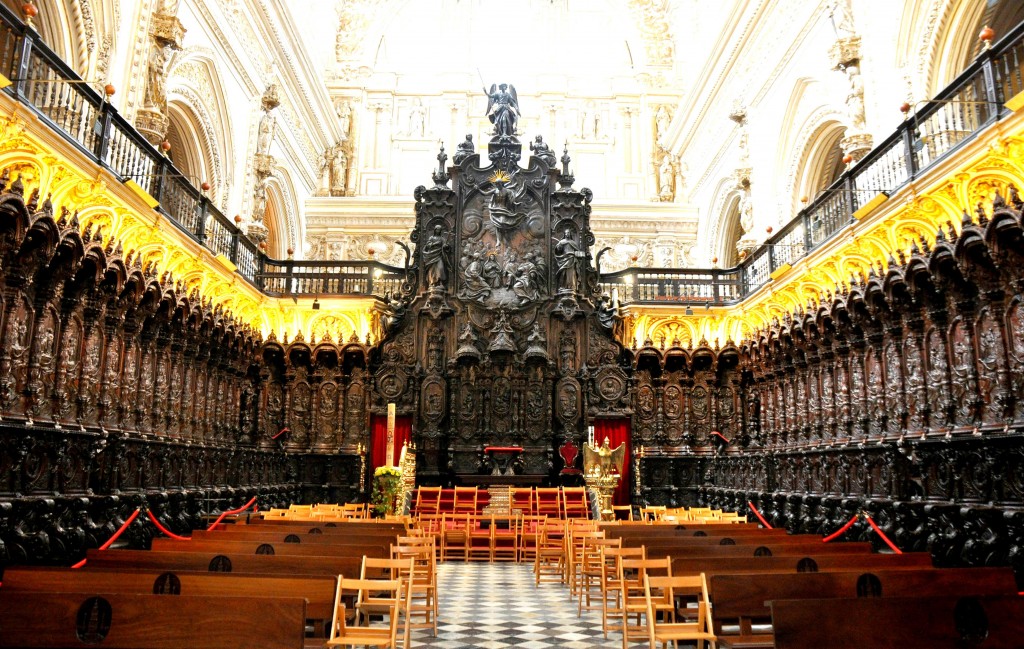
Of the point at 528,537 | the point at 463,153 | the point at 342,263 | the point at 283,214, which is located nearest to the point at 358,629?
the point at 528,537

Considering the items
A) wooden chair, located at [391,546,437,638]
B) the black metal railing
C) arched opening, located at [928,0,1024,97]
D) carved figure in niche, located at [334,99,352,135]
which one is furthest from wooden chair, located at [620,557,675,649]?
carved figure in niche, located at [334,99,352,135]

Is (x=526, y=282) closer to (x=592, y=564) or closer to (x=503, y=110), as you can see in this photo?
(x=503, y=110)

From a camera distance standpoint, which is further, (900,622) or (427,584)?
(427,584)

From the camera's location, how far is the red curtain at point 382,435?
2095 cm

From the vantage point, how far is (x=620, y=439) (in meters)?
21.5

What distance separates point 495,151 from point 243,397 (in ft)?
33.3

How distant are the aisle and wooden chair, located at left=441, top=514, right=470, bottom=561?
75.5 inches

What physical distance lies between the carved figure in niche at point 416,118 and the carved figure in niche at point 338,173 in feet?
10.1

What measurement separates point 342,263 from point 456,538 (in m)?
10.3

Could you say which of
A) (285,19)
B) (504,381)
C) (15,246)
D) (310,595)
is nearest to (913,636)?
(310,595)

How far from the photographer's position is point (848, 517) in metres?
13.7

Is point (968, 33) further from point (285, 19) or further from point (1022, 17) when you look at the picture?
point (285, 19)

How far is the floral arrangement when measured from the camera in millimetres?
14203

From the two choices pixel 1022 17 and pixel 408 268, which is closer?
pixel 1022 17
